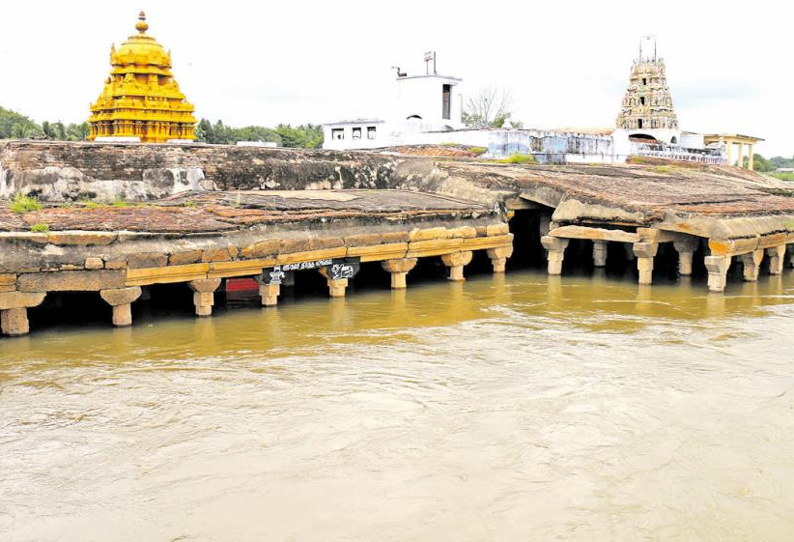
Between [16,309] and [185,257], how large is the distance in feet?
7.62

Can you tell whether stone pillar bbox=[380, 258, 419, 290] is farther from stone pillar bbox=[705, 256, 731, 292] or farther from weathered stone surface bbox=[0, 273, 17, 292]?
weathered stone surface bbox=[0, 273, 17, 292]

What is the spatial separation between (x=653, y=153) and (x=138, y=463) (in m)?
32.1

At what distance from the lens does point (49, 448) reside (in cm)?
792

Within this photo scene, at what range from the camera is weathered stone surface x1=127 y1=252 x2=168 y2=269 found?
11992 millimetres

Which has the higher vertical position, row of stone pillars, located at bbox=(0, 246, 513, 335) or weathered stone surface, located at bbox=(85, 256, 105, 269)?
weathered stone surface, located at bbox=(85, 256, 105, 269)

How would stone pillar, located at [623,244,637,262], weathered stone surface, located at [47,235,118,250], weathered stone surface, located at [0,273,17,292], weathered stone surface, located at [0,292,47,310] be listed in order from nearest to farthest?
weathered stone surface, located at [0,273,17,292] < weathered stone surface, located at [0,292,47,310] < weathered stone surface, located at [47,235,118,250] < stone pillar, located at [623,244,637,262]

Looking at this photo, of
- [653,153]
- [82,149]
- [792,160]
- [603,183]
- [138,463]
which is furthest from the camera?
[792,160]

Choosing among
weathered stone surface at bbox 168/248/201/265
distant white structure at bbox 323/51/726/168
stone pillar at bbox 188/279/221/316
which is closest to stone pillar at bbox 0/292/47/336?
weathered stone surface at bbox 168/248/201/265

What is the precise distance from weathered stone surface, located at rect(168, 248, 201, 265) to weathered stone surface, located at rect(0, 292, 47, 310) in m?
1.79

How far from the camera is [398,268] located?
633 inches

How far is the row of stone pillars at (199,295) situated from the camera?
1145 cm

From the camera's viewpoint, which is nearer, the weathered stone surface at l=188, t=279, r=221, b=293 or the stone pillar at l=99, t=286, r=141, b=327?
the stone pillar at l=99, t=286, r=141, b=327

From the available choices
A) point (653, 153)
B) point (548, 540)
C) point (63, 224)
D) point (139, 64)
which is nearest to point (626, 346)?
point (548, 540)

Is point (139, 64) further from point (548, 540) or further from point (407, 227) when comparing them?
point (548, 540)
